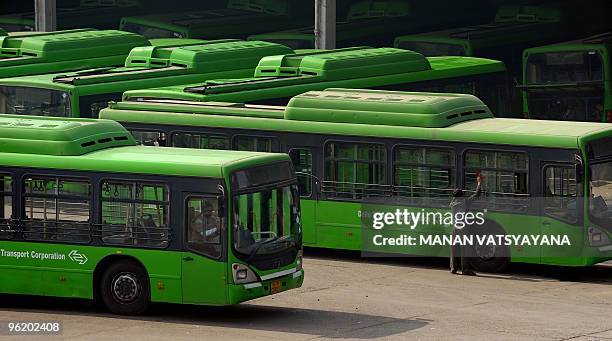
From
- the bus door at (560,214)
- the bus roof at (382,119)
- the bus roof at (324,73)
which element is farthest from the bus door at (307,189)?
the bus door at (560,214)

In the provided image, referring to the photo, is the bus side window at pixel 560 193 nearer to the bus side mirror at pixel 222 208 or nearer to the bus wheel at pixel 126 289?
the bus side mirror at pixel 222 208

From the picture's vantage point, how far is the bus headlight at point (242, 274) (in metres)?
19.1

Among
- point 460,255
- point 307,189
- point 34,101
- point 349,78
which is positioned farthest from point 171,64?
point 460,255

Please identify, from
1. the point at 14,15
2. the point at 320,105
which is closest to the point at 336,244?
the point at 320,105

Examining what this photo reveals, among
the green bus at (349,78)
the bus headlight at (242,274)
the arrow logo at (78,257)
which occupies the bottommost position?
the bus headlight at (242,274)

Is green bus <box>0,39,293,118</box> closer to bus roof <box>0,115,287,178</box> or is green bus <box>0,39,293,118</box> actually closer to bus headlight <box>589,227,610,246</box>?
bus roof <box>0,115,287,178</box>

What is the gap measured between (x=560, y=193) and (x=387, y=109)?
9.86 feet

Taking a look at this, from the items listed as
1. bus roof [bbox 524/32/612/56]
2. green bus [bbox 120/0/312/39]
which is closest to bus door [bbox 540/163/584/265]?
bus roof [bbox 524/32/612/56]

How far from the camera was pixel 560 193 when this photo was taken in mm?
22406

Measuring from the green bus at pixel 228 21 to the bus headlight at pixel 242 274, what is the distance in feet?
71.1

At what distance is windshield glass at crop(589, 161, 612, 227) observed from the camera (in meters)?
22.3

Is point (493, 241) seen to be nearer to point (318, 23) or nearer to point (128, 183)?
point (128, 183)

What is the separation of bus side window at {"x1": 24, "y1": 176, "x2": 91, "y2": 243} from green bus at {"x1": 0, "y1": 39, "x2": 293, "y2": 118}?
27.8 ft

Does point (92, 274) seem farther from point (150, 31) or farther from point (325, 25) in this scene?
point (150, 31)
